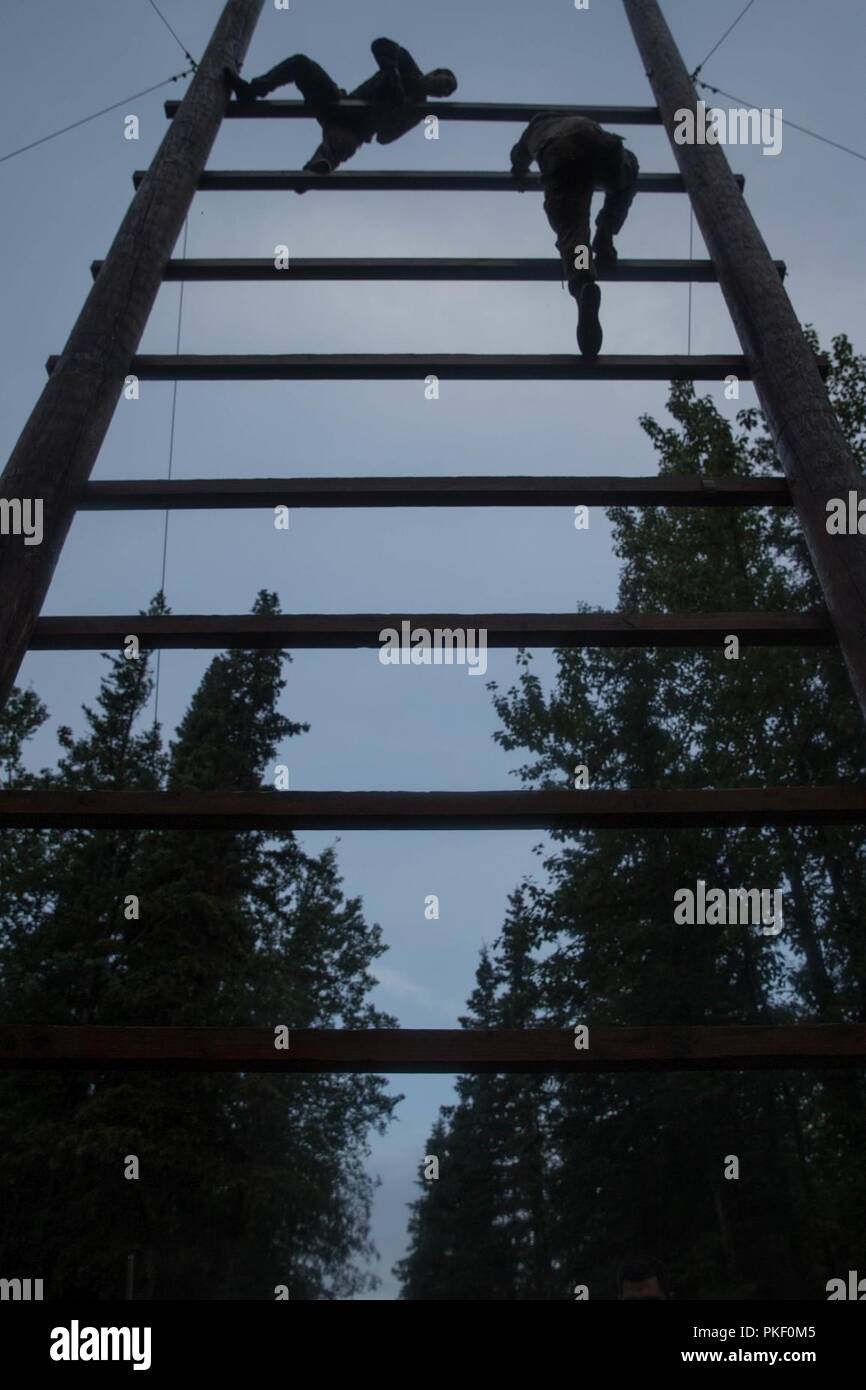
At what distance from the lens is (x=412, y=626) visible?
8.22 feet

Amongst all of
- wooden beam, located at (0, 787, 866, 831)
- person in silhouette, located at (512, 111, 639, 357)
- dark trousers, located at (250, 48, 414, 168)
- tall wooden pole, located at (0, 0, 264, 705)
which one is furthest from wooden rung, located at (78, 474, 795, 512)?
dark trousers, located at (250, 48, 414, 168)

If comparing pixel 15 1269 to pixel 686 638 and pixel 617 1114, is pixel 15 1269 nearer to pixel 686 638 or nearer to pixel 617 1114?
pixel 617 1114

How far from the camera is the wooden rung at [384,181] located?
4.02 m

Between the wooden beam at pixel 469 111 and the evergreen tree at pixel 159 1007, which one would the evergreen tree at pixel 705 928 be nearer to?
the evergreen tree at pixel 159 1007

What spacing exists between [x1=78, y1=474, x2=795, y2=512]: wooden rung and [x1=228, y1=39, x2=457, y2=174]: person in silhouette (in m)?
2.13

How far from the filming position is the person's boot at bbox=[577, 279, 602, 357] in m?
3.21

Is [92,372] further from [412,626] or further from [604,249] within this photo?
[604,249]

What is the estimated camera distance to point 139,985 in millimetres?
17062

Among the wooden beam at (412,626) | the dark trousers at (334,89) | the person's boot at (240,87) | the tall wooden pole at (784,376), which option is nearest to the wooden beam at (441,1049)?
the tall wooden pole at (784,376)

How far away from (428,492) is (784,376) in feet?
3.42

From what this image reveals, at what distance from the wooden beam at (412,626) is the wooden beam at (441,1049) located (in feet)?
2.96

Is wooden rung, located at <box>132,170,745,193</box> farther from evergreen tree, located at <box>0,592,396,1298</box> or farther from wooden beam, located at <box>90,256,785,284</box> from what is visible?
evergreen tree, located at <box>0,592,396,1298</box>

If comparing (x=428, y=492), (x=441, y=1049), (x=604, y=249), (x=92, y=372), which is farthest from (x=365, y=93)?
(x=441, y=1049)
